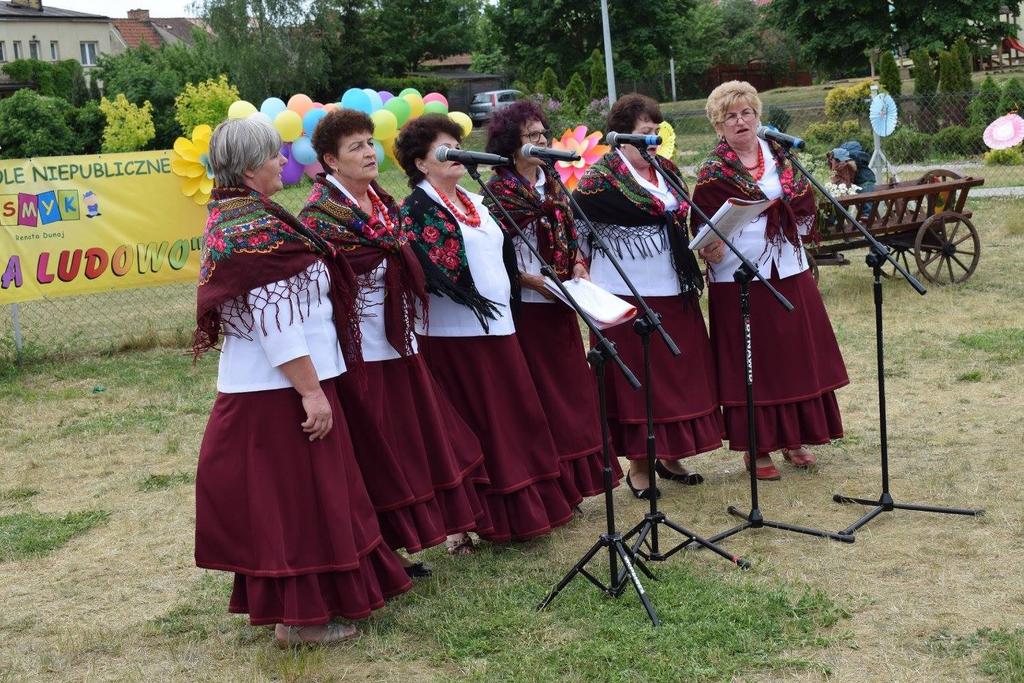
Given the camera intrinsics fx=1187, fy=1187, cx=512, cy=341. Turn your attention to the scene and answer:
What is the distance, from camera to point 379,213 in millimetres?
4496

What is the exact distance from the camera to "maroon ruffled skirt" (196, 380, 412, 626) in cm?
398

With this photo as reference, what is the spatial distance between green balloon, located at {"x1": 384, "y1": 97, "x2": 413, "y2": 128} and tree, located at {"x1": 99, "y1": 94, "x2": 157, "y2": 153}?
26034 millimetres

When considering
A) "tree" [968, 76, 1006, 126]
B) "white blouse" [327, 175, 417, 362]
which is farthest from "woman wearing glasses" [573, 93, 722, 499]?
"tree" [968, 76, 1006, 126]

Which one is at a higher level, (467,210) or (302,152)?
(302,152)

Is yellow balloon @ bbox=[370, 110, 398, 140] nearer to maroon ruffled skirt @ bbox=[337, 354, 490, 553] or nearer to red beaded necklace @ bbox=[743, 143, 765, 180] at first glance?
red beaded necklace @ bbox=[743, 143, 765, 180]

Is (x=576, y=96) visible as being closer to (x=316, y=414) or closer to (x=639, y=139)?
(x=639, y=139)

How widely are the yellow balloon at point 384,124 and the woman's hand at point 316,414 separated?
17.7 feet

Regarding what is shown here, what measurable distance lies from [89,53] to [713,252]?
6610 centimetres

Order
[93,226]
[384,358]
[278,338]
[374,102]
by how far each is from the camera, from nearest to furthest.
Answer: [278,338]
[384,358]
[374,102]
[93,226]

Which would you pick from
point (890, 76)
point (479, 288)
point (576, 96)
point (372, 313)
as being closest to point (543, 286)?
point (479, 288)

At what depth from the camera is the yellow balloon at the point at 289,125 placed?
903cm

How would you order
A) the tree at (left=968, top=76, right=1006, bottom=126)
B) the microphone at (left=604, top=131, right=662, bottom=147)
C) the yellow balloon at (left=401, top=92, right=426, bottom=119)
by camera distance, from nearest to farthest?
1. the microphone at (left=604, top=131, right=662, bottom=147)
2. the yellow balloon at (left=401, top=92, right=426, bottom=119)
3. the tree at (left=968, top=76, right=1006, bottom=126)

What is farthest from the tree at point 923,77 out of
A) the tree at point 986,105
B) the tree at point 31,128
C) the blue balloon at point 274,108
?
the tree at point 31,128

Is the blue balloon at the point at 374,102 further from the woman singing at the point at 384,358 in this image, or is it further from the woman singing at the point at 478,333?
the woman singing at the point at 384,358
